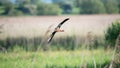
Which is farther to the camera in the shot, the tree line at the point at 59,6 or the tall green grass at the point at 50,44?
the tree line at the point at 59,6

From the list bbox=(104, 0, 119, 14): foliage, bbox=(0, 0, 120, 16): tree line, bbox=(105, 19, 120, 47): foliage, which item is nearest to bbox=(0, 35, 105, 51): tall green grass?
bbox=(105, 19, 120, 47): foliage

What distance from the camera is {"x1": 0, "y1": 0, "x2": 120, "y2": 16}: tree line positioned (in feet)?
105

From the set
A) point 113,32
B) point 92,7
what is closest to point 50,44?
point 113,32

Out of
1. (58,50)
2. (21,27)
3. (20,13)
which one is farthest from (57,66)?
(20,13)

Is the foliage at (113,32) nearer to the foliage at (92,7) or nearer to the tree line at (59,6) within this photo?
the tree line at (59,6)

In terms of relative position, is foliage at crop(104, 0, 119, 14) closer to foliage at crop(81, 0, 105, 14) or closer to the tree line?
the tree line

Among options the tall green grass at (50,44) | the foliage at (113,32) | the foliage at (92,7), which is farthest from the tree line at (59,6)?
the foliage at (113,32)

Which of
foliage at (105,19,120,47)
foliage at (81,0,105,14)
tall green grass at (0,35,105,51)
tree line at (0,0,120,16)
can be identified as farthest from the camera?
foliage at (81,0,105,14)

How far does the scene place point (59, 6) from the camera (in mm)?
40656

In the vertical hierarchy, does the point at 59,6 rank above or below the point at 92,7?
below

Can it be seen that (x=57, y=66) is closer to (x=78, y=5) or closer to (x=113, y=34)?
(x=113, y=34)

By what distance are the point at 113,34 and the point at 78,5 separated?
32.0 m

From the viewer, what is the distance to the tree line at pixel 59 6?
32.0 metres

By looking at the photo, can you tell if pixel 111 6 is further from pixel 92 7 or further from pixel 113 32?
pixel 113 32
